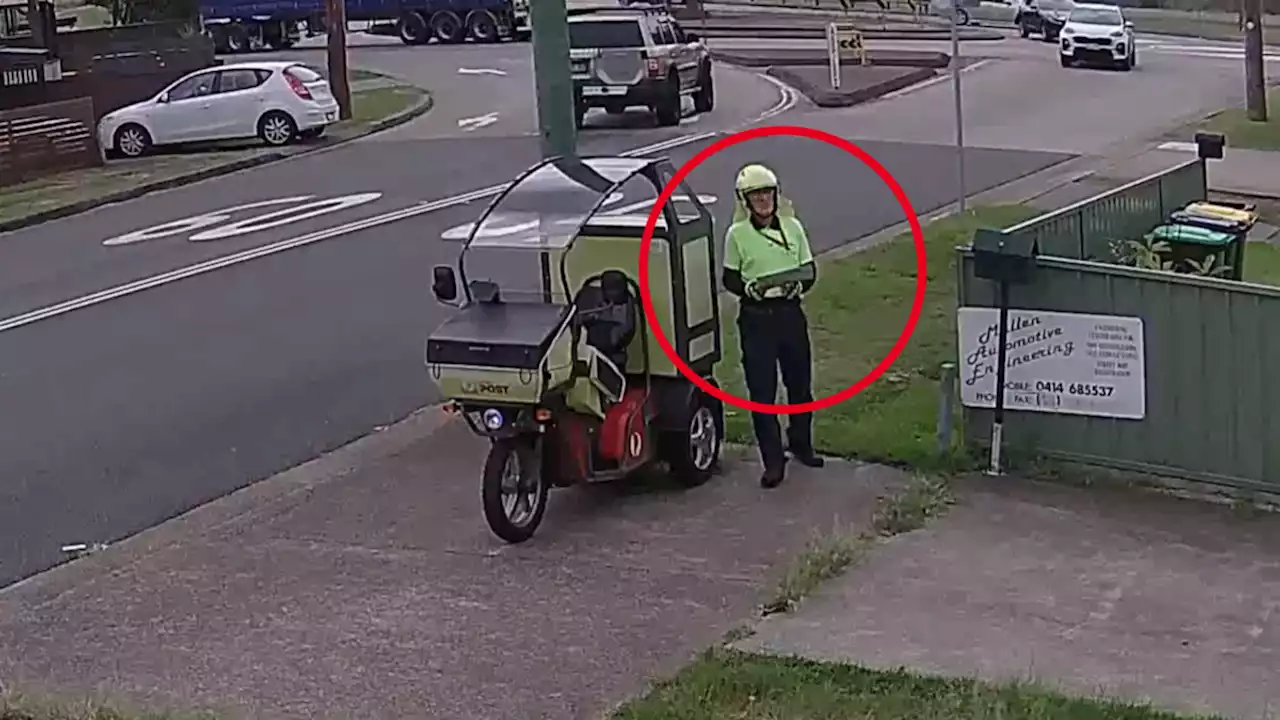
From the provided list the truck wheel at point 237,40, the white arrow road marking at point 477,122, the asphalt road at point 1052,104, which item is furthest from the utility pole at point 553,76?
the truck wheel at point 237,40

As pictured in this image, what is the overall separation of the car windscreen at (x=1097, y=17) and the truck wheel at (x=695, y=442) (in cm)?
3483

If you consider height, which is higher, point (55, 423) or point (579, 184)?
point (579, 184)

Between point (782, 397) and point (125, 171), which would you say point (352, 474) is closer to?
point (782, 397)

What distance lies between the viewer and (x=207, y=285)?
16891mm

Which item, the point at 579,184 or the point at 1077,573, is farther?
the point at 579,184

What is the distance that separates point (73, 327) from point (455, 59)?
108 feet

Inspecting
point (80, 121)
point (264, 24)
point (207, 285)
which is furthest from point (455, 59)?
point (207, 285)

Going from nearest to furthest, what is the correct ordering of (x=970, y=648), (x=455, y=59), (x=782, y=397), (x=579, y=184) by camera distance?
(x=970, y=648) < (x=579, y=184) < (x=782, y=397) < (x=455, y=59)

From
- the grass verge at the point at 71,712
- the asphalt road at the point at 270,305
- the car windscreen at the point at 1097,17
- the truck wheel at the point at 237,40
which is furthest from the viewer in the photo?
the truck wheel at the point at 237,40

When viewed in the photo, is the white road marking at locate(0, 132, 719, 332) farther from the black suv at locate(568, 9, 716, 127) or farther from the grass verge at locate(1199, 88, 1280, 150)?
the grass verge at locate(1199, 88, 1280, 150)

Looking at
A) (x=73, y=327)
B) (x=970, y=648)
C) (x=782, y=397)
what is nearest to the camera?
(x=970, y=648)

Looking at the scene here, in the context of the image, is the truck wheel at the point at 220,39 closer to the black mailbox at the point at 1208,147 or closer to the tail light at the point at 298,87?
the tail light at the point at 298,87

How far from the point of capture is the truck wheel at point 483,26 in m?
52.7

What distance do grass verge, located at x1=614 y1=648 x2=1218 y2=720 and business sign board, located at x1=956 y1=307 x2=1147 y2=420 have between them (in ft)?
11.3
